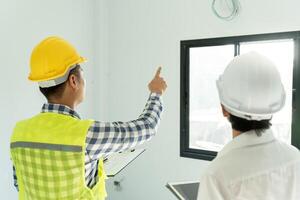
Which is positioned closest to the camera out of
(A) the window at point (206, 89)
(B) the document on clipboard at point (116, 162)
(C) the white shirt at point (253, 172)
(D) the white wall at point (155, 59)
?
(C) the white shirt at point (253, 172)

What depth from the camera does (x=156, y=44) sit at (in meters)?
3.08

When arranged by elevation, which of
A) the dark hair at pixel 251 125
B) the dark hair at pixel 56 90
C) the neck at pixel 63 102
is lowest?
the dark hair at pixel 251 125

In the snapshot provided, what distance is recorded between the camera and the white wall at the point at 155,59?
2.77 metres

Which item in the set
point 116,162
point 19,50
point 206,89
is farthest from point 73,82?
point 206,89

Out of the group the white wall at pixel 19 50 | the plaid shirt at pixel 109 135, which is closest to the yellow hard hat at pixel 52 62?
the plaid shirt at pixel 109 135

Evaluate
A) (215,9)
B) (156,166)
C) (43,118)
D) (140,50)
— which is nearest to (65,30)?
(140,50)

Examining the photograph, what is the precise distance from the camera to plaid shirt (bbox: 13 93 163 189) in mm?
1154

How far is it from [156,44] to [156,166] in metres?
1.27

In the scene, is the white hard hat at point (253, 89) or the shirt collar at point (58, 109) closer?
the white hard hat at point (253, 89)

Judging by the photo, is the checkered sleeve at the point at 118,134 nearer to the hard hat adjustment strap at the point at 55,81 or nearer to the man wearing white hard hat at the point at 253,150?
the hard hat adjustment strap at the point at 55,81

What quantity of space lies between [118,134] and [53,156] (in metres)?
0.26

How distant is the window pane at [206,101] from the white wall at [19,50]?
4.40 feet

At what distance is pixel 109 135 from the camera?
1170 millimetres

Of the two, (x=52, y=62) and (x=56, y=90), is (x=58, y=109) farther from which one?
(x=52, y=62)
